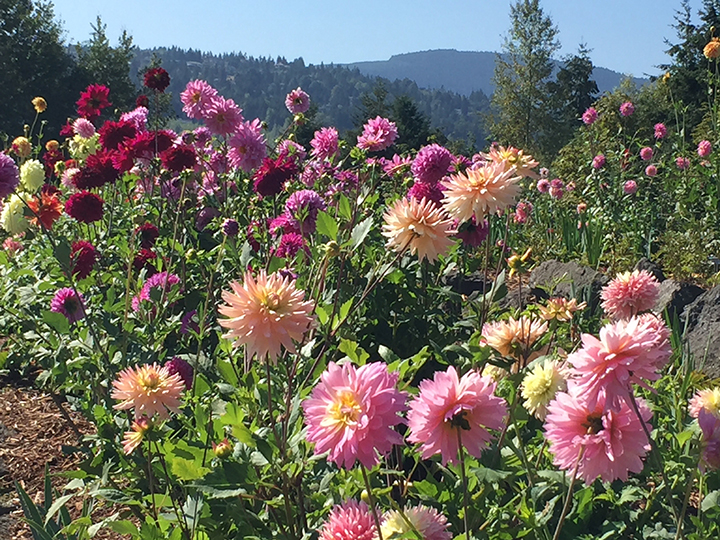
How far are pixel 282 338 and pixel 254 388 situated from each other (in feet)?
1.53

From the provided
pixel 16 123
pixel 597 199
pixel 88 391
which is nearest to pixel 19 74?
pixel 16 123

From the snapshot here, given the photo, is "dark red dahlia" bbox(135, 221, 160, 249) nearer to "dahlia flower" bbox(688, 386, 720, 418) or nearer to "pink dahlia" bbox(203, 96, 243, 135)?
"pink dahlia" bbox(203, 96, 243, 135)

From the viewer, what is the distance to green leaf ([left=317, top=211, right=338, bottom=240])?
175 centimetres

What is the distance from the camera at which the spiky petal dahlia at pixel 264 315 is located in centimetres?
114

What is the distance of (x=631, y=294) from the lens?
173cm

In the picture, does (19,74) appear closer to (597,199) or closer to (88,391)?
(597,199)

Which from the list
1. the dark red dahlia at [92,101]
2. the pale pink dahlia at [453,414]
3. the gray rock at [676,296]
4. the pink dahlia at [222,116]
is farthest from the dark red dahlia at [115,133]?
the gray rock at [676,296]

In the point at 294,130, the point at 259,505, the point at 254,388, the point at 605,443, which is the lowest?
the point at 259,505

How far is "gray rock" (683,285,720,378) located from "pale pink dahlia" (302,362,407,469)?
2.92 meters

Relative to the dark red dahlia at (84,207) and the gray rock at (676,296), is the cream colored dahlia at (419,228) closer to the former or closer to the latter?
the dark red dahlia at (84,207)

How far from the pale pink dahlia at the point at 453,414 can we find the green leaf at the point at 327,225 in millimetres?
805

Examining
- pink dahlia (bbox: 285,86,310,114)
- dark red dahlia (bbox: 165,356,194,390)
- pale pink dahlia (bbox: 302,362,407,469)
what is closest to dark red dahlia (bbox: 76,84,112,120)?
pink dahlia (bbox: 285,86,310,114)

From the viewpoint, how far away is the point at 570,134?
41625mm

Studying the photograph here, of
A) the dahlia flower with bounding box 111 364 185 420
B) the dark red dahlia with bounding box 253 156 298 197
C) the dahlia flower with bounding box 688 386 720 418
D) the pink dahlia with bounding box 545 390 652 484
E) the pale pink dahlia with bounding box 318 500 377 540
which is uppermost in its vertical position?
the dark red dahlia with bounding box 253 156 298 197
